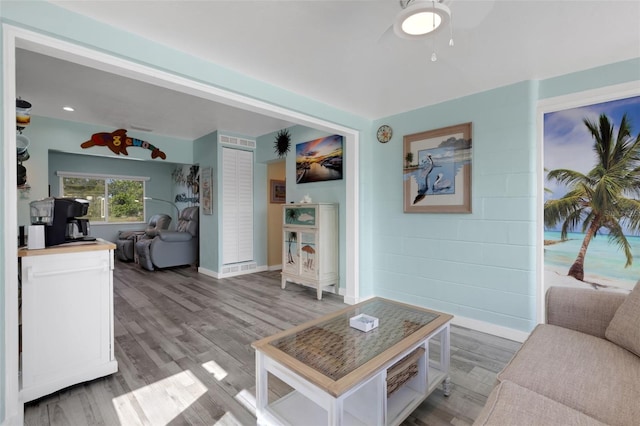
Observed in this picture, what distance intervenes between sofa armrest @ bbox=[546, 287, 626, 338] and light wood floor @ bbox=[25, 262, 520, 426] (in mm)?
646

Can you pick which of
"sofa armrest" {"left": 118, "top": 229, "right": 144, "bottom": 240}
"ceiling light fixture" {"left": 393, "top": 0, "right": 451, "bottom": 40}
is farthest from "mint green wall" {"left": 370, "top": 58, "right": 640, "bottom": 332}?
"sofa armrest" {"left": 118, "top": 229, "right": 144, "bottom": 240}

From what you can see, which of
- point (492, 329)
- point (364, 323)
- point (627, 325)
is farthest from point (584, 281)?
point (364, 323)

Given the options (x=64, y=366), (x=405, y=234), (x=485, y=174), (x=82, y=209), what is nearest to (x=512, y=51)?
(x=485, y=174)

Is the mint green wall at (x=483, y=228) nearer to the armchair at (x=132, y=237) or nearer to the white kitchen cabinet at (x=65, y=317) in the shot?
the white kitchen cabinet at (x=65, y=317)

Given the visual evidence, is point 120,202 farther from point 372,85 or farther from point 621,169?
point 621,169

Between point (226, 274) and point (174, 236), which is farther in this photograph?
point (174, 236)

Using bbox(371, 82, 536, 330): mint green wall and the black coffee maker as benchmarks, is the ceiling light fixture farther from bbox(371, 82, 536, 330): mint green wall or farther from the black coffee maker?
the black coffee maker

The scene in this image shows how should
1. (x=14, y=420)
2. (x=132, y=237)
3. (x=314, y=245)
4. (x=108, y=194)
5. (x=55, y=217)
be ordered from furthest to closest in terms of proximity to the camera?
(x=108, y=194)
(x=132, y=237)
(x=314, y=245)
(x=55, y=217)
(x=14, y=420)

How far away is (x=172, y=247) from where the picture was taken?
5496 millimetres

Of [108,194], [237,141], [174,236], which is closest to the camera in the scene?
[237,141]

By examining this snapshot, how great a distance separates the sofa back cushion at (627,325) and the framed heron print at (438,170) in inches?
60.7

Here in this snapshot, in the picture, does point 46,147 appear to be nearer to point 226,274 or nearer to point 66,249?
point 226,274

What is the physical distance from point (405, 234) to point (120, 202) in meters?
7.01

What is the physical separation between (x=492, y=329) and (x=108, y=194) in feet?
26.5
